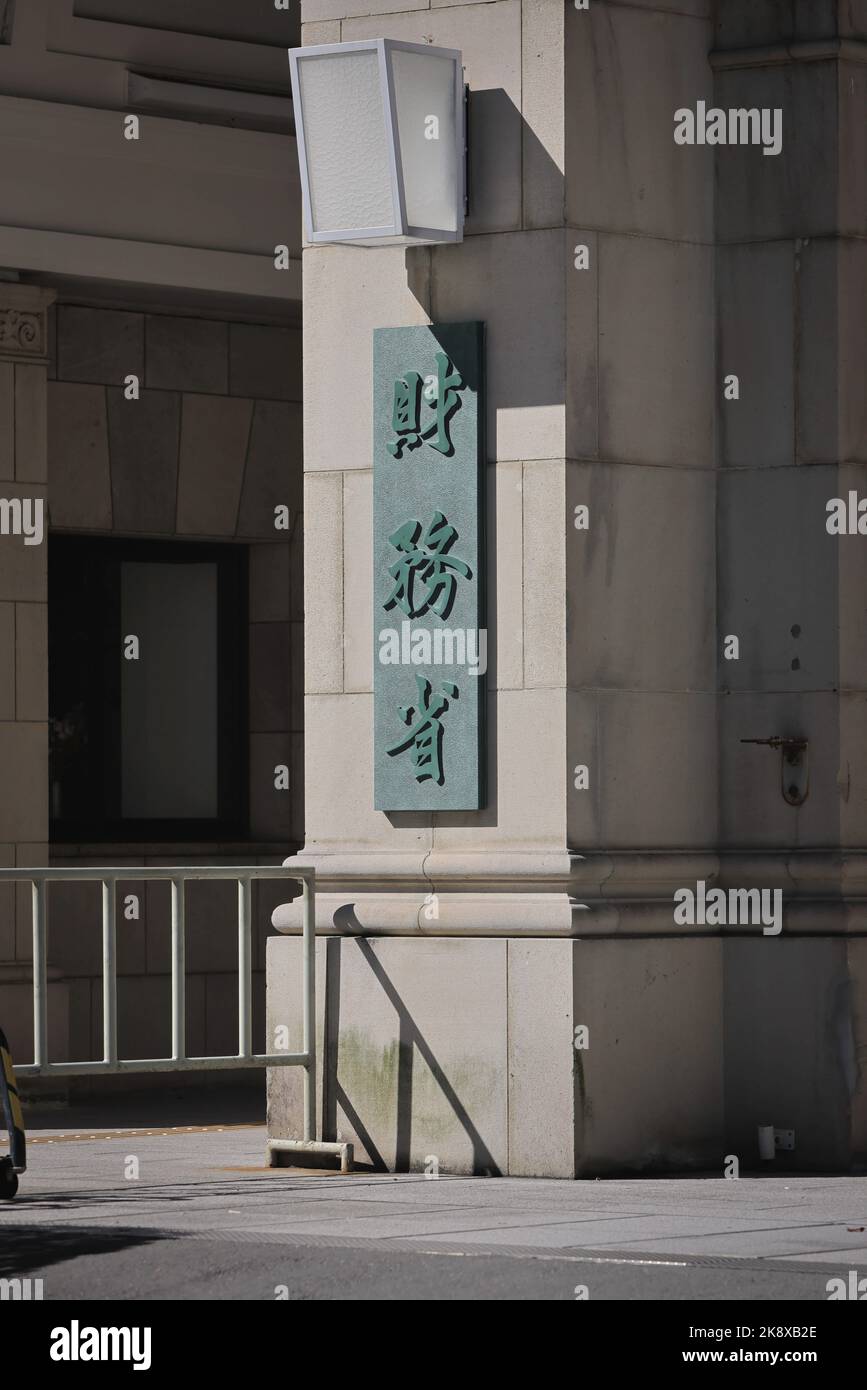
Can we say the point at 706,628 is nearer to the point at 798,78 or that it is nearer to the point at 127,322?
the point at 798,78

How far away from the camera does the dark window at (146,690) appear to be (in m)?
17.6

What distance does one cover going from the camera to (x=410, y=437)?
12211 mm

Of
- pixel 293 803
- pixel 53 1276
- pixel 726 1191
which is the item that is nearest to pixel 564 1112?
pixel 726 1191

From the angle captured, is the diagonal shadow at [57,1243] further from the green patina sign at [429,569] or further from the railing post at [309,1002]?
the green patina sign at [429,569]

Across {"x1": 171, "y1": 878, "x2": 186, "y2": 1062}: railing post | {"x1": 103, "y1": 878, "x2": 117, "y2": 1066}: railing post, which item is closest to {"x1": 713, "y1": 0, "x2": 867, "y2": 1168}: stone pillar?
{"x1": 171, "y1": 878, "x2": 186, "y2": 1062}: railing post

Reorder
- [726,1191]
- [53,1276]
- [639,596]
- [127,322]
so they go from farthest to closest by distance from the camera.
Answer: [127,322] → [639,596] → [726,1191] → [53,1276]

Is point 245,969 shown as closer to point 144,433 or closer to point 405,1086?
point 405,1086

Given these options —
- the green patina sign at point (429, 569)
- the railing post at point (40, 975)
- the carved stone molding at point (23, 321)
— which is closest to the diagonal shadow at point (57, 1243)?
the railing post at point (40, 975)

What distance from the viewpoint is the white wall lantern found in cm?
1191

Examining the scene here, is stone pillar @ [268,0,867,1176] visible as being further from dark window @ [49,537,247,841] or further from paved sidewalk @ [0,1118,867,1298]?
dark window @ [49,537,247,841]

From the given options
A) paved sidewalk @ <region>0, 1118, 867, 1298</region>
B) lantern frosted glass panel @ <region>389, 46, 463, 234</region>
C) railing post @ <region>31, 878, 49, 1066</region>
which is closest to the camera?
paved sidewalk @ <region>0, 1118, 867, 1298</region>

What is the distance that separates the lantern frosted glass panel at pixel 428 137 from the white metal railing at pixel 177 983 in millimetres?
2773

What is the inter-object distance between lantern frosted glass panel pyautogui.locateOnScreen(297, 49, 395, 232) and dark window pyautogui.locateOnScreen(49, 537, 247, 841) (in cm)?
572

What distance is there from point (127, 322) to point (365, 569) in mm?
5423
